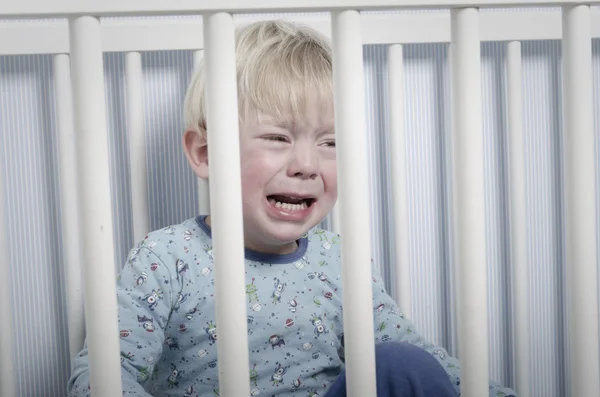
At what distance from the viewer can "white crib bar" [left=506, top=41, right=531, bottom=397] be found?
34.1 inches

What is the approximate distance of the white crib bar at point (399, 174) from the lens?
0.86 m

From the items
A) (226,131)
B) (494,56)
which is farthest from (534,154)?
(226,131)

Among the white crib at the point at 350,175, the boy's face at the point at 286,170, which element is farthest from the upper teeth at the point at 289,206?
the white crib at the point at 350,175

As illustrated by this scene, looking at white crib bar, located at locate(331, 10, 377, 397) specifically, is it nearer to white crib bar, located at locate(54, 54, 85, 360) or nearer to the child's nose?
the child's nose

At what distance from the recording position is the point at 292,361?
2.56ft

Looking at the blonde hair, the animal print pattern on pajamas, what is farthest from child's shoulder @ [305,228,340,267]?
the blonde hair

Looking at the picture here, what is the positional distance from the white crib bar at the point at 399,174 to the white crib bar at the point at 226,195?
45cm

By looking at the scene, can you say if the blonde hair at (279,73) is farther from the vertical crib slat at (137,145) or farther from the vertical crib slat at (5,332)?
the vertical crib slat at (5,332)

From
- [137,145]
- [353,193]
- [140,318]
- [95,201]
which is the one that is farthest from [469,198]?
[137,145]

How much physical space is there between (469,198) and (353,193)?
83mm

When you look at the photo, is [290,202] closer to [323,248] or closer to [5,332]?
[323,248]

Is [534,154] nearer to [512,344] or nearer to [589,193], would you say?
[512,344]

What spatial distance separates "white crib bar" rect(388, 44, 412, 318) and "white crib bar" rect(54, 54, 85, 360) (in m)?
0.39

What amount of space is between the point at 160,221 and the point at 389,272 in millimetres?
324
